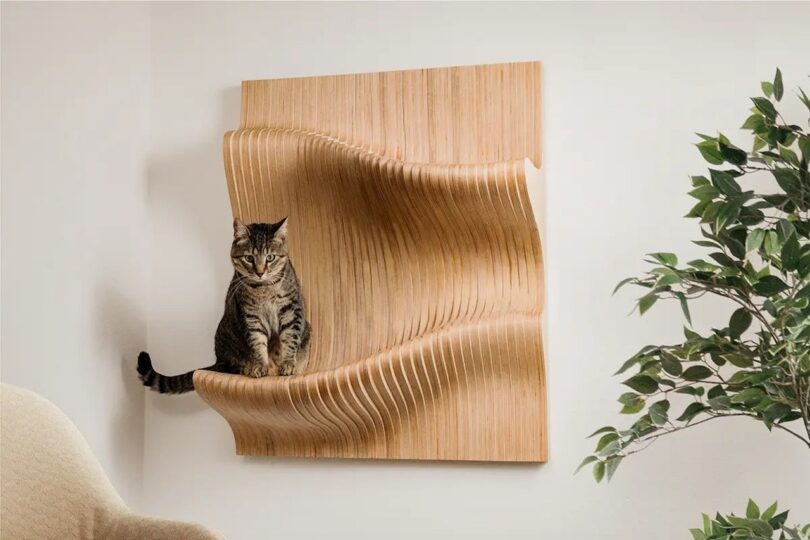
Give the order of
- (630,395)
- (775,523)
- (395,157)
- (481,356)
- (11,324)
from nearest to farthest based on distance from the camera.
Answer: (775,523) → (630,395) → (11,324) → (481,356) → (395,157)

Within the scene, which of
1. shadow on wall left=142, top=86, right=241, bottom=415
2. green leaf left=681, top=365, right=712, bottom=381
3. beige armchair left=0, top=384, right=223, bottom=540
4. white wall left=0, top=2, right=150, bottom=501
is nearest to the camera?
beige armchair left=0, top=384, right=223, bottom=540

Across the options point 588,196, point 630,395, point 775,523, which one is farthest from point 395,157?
point 775,523

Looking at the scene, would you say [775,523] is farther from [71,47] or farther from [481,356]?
[71,47]

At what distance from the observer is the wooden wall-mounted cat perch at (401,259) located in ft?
6.89

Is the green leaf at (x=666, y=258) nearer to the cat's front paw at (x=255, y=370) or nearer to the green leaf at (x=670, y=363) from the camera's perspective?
the green leaf at (x=670, y=363)

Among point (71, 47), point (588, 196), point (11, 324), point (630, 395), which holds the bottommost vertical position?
point (630, 395)

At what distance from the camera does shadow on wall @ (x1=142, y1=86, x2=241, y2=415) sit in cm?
240

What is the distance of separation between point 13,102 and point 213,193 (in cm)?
60

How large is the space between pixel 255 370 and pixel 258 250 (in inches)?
11.3

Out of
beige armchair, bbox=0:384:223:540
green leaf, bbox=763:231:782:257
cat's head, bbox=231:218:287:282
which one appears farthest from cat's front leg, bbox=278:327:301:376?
green leaf, bbox=763:231:782:257

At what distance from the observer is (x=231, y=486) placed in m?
2.35

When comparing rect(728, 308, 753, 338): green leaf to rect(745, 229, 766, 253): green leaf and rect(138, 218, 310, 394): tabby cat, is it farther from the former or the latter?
rect(138, 218, 310, 394): tabby cat

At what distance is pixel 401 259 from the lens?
2244 millimetres

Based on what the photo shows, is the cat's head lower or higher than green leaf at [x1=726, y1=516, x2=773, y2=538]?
higher
